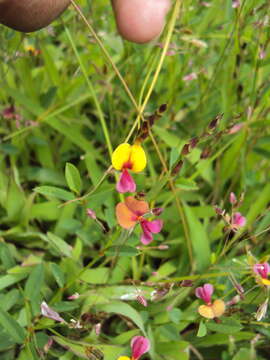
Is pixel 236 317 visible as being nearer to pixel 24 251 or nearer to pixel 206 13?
pixel 24 251

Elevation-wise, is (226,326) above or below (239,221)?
below

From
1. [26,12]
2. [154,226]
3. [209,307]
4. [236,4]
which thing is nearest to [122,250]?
[154,226]

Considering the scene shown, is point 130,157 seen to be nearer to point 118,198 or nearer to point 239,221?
point 239,221

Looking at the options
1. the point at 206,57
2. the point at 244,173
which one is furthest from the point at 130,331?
the point at 206,57

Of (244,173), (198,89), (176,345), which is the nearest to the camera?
(176,345)

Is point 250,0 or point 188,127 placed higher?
point 250,0

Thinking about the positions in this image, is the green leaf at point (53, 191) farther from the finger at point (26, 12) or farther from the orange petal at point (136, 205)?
the finger at point (26, 12)
